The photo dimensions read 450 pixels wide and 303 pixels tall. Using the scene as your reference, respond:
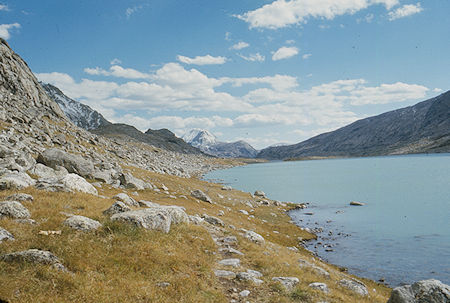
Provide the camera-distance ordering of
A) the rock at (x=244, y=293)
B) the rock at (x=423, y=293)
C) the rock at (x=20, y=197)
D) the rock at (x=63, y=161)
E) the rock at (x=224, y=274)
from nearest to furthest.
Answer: the rock at (x=244, y=293)
the rock at (x=423, y=293)
the rock at (x=224, y=274)
the rock at (x=20, y=197)
the rock at (x=63, y=161)

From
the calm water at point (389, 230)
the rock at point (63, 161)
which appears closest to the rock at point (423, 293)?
the calm water at point (389, 230)

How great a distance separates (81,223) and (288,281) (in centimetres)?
1092

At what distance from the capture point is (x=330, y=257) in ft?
105

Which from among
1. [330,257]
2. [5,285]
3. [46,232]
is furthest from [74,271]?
[330,257]

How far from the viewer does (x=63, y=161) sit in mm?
34688

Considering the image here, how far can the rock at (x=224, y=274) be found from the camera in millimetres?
13468

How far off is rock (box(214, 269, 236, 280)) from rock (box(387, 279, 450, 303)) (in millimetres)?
7650

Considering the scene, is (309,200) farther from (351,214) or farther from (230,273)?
(230,273)

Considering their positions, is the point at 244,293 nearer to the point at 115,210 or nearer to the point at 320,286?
the point at 320,286

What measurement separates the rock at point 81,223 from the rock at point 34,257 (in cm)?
280

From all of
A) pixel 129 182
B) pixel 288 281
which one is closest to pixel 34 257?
pixel 288 281

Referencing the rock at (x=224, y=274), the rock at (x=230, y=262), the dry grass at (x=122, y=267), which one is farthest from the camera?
the rock at (x=230, y=262)

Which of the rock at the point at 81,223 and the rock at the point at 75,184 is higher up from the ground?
the rock at the point at 75,184

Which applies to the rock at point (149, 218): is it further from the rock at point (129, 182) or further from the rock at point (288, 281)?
the rock at point (129, 182)
